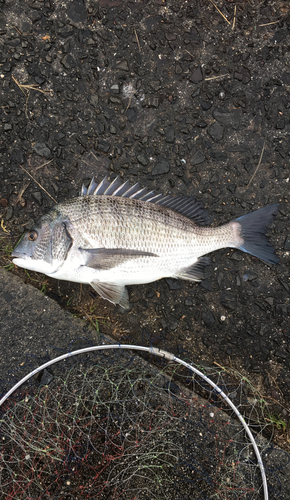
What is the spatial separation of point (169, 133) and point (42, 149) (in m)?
1.34

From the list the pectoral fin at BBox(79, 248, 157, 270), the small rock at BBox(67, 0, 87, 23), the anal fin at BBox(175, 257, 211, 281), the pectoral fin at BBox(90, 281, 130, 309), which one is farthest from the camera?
the small rock at BBox(67, 0, 87, 23)

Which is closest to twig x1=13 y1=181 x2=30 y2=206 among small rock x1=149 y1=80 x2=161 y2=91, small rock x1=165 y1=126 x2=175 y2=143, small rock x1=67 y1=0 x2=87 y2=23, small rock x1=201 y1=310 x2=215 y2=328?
small rock x1=165 y1=126 x2=175 y2=143

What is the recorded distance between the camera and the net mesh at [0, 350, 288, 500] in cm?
261

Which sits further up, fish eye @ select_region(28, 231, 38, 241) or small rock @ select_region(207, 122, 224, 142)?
small rock @ select_region(207, 122, 224, 142)

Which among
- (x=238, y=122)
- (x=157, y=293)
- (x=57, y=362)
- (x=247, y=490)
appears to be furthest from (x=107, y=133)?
(x=247, y=490)

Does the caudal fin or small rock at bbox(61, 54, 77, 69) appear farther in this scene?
small rock at bbox(61, 54, 77, 69)

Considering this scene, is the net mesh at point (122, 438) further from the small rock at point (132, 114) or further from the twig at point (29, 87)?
the twig at point (29, 87)

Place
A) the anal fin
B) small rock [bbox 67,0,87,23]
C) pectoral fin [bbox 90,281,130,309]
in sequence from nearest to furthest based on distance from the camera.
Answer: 1. pectoral fin [bbox 90,281,130,309]
2. the anal fin
3. small rock [bbox 67,0,87,23]

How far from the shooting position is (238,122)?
119 inches

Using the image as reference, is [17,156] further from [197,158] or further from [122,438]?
[122,438]

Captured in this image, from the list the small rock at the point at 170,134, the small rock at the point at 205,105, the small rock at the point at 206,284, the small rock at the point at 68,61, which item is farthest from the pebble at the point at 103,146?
the small rock at the point at 206,284

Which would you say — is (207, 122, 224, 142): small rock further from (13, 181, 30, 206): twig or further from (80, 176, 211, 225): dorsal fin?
(13, 181, 30, 206): twig

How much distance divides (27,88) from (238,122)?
225 cm

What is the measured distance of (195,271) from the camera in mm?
2834
